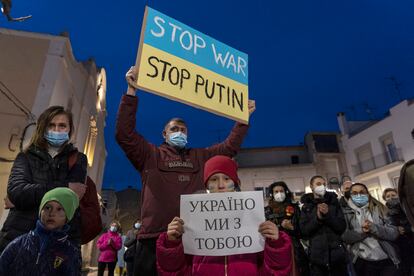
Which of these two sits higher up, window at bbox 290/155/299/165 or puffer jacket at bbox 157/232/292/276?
window at bbox 290/155/299/165

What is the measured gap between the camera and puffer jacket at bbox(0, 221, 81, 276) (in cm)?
212

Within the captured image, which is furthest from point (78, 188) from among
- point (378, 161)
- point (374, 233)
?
point (378, 161)

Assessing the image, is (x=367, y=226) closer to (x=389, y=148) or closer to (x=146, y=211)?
(x=146, y=211)

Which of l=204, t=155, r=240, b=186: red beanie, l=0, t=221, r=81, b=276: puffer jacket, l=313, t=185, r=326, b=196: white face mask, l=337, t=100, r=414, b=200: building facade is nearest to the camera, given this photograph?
l=0, t=221, r=81, b=276: puffer jacket

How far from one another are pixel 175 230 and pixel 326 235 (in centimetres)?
278

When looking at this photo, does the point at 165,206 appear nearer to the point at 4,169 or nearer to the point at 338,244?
the point at 338,244

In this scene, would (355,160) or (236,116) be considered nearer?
(236,116)

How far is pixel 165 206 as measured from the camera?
99.0 inches

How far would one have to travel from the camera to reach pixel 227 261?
6.76 ft

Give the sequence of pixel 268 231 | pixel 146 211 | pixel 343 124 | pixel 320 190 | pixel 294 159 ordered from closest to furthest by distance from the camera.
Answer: pixel 268 231 → pixel 146 211 → pixel 320 190 → pixel 343 124 → pixel 294 159

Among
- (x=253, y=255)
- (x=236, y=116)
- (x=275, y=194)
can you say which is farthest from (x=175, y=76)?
(x=275, y=194)

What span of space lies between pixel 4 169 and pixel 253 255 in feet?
38.6

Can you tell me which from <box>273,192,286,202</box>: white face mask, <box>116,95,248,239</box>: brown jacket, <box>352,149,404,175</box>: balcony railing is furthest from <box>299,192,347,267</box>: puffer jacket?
<box>352,149,404,175</box>: balcony railing

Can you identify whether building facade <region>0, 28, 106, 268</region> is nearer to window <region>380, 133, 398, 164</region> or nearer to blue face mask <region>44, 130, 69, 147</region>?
blue face mask <region>44, 130, 69, 147</region>
